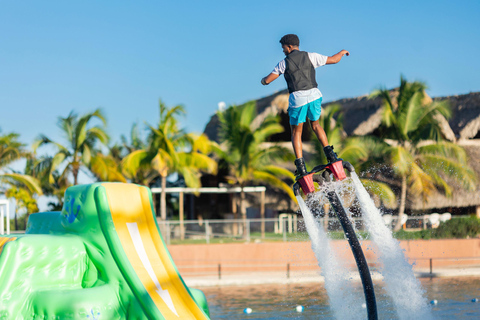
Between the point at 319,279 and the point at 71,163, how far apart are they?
38.0 feet

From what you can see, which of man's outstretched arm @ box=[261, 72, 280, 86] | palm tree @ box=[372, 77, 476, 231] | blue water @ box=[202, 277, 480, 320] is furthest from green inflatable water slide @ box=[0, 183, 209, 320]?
palm tree @ box=[372, 77, 476, 231]

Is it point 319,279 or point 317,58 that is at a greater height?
point 317,58

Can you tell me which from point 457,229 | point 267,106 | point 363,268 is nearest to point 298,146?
point 363,268

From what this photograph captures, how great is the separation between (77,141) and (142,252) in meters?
17.3

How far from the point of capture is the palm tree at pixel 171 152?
22328mm

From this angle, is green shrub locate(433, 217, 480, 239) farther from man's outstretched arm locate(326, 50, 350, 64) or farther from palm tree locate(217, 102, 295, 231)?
man's outstretched arm locate(326, 50, 350, 64)

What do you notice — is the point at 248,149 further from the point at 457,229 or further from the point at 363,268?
the point at 363,268

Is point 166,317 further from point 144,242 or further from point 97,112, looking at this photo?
point 97,112

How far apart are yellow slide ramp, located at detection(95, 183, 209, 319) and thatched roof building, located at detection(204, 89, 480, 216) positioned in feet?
61.1

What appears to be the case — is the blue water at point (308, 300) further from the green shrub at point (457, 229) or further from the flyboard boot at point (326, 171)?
the green shrub at point (457, 229)

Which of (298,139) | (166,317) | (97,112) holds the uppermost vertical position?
(97,112)

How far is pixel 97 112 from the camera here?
78.1ft

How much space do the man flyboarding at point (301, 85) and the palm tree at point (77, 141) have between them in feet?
60.0

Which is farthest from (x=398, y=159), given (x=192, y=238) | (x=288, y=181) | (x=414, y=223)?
(x=192, y=238)
